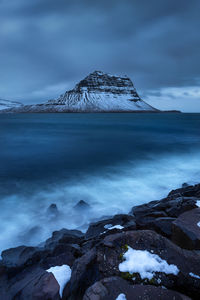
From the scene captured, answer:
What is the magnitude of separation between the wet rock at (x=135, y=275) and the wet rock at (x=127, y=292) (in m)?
0.11

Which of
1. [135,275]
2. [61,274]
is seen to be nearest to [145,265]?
[135,275]

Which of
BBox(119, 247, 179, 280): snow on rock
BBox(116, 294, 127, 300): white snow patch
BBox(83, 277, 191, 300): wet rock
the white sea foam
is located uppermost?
BBox(119, 247, 179, 280): snow on rock

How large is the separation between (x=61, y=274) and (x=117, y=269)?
1047mm

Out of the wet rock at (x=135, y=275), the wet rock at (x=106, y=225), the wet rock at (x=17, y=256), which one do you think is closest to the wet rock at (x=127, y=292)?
the wet rock at (x=135, y=275)

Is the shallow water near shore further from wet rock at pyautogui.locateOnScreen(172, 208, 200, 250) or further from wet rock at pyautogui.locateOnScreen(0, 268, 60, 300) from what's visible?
wet rock at pyautogui.locateOnScreen(172, 208, 200, 250)

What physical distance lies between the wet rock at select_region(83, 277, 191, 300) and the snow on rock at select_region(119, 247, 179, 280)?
171mm

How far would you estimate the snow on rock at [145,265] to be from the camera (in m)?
2.41

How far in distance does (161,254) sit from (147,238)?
287 millimetres

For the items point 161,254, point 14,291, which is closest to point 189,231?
point 161,254

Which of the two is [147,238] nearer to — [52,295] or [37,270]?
[52,295]

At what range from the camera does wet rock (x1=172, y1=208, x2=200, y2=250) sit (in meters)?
3.00

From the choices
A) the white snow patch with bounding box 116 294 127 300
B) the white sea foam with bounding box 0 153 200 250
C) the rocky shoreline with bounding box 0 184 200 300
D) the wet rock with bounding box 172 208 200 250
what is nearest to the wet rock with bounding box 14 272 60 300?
the rocky shoreline with bounding box 0 184 200 300

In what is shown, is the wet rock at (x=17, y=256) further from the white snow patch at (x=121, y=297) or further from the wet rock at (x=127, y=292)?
the white snow patch at (x=121, y=297)

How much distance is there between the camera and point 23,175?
34.4 ft
